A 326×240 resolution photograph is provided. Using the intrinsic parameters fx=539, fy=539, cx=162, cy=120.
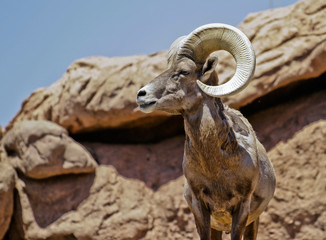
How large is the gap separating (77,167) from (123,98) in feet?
4.88

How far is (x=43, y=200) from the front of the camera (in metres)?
9.39

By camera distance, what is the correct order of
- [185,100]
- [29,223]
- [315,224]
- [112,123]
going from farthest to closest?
[112,123], [29,223], [315,224], [185,100]

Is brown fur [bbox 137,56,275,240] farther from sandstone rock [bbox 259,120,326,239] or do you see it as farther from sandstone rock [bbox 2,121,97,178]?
sandstone rock [bbox 2,121,97,178]

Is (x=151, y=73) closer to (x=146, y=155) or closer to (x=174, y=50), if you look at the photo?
(x=146, y=155)

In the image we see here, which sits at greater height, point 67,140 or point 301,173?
point 67,140

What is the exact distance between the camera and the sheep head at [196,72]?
4906mm

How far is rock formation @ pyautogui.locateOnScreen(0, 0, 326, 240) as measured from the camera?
901 centimetres

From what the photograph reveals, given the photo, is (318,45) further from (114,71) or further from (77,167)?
(77,167)

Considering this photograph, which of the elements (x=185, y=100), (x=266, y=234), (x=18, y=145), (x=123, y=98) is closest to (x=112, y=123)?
(x=123, y=98)

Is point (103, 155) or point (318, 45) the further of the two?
point (103, 155)

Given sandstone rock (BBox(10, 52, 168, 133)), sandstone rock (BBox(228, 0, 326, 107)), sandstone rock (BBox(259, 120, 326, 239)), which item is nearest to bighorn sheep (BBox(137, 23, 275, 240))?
sandstone rock (BBox(259, 120, 326, 239))

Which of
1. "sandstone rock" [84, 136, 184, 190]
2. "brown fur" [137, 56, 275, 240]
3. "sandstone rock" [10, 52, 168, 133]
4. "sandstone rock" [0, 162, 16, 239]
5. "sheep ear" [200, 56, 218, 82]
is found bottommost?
"sandstone rock" [84, 136, 184, 190]

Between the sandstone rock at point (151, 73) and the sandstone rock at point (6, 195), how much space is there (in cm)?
149

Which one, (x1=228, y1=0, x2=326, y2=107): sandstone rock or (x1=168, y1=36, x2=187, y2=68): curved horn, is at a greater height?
(x1=168, y1=36, x2=187, y2=68): curved horn
